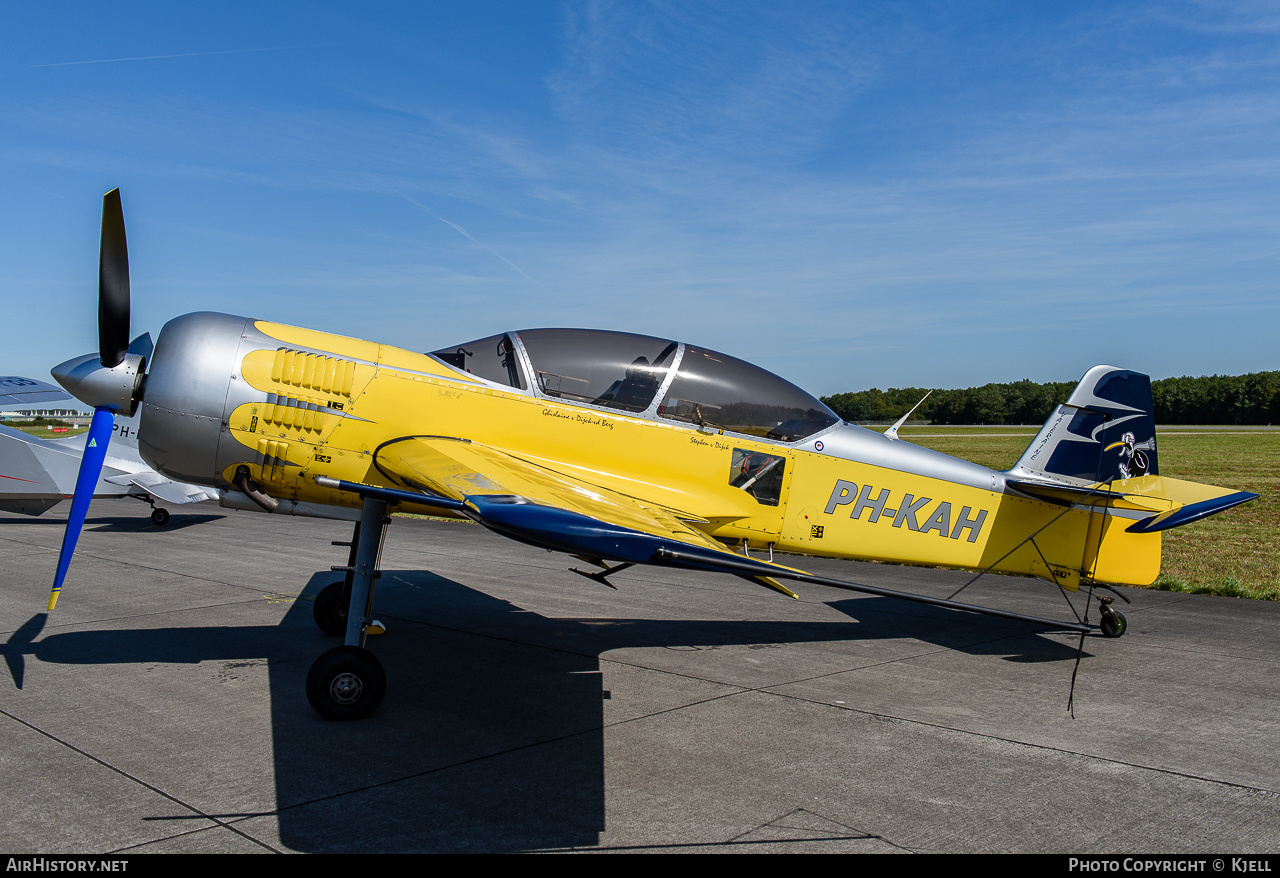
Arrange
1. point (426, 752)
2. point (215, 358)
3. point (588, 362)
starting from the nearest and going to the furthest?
point (426, 752), point (215, 358), point (588, 362)

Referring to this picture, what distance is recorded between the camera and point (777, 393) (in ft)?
23.1

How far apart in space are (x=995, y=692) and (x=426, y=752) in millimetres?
4358

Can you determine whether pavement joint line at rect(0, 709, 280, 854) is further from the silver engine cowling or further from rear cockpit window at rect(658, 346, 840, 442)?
rear cockpit window at rect(658, 346, 840, 442)

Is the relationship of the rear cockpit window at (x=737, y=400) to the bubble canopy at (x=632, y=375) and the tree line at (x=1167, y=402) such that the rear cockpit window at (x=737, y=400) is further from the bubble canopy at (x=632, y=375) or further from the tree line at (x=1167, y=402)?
the tree line at (x=1167, y=402)

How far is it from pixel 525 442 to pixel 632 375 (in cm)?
101

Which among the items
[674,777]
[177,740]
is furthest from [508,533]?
[177,740]

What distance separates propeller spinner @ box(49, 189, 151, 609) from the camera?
6.13 metres

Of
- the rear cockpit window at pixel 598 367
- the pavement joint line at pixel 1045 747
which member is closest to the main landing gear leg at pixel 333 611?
the rear cockpit window at pixel 598 367

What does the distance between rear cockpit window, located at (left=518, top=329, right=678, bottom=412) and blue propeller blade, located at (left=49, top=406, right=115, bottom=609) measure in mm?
3211

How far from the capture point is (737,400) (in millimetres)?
6816

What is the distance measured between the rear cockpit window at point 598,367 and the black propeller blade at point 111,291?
298 centimetres

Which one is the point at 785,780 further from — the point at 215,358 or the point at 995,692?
the point at 215,358

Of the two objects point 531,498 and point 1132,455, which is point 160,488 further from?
point 1132,455

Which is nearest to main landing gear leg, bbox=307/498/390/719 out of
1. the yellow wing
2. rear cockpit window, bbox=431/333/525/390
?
the yellow wing
